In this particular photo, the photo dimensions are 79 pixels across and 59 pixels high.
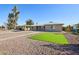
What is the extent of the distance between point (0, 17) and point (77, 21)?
419cm

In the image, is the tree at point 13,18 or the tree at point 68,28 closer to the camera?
the tree at point 68,28

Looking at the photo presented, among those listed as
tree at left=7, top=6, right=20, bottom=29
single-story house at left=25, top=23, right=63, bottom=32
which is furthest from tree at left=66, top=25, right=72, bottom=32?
tree at left=7, top=6, right=20, bottom=29

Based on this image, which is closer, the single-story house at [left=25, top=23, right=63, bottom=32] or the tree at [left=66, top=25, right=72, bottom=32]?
the tree at [left=66, top=25, right=72, bottom=32]

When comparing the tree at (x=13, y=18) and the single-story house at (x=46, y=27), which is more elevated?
the tree at (x=13, y=18)

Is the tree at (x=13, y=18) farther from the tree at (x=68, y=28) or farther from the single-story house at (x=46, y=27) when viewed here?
the tree at (x=68, y=28)

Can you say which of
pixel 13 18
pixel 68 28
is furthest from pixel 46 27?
pixel 13 18

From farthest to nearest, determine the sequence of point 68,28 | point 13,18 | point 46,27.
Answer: point 46,27 → point 13,18 → point 68,28

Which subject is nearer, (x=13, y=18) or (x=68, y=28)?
(x=68, y=28)

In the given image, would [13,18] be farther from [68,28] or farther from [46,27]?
[68,28]

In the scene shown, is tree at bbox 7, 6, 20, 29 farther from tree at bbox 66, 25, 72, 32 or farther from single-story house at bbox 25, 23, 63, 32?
tree at bbox 66, 25, 72, 32

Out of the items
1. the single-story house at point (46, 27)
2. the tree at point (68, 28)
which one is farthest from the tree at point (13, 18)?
the tree at point (68, 28)

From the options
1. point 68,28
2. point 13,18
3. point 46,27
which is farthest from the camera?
point 46,27

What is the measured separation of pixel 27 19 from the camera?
8.30 m

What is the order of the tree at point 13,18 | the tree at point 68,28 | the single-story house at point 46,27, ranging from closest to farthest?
the tree at point 68,28 → the tree at point 13,18 → the single-story house at point 46,27
